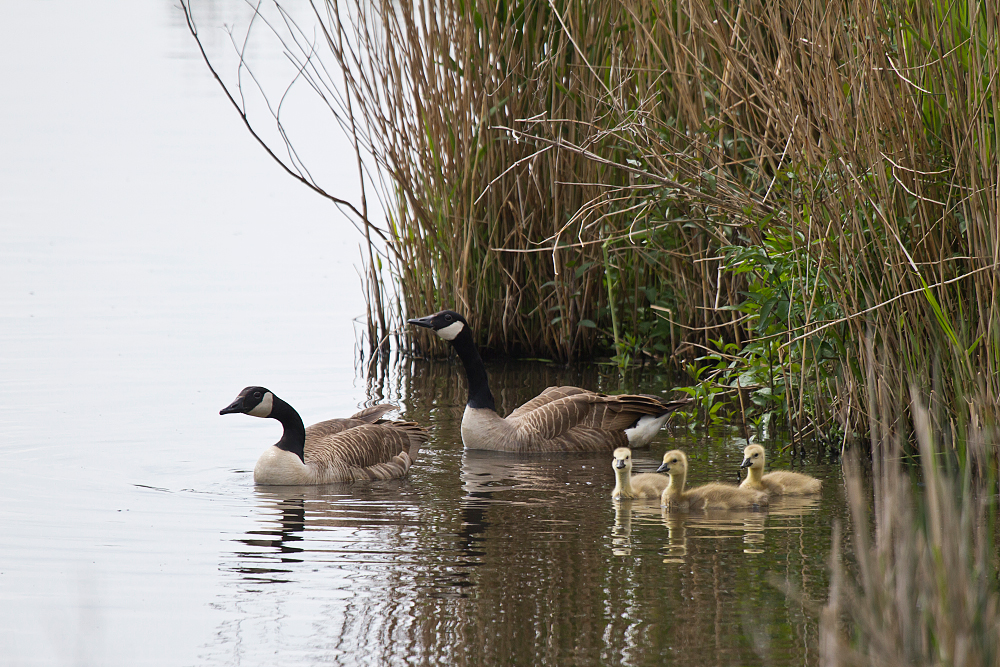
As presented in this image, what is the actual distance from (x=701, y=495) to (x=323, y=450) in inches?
100

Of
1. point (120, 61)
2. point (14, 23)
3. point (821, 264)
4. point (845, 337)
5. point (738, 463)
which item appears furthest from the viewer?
point (14, 23)

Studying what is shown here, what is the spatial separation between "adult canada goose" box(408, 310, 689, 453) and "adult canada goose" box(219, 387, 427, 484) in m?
0.71

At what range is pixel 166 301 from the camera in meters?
14.1

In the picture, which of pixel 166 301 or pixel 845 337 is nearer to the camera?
pixel 845 337

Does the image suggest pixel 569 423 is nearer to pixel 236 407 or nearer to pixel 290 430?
pixel 290 430

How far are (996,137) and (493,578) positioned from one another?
355 centimetres

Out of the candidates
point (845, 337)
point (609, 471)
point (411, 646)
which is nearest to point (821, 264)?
point (845, 337)

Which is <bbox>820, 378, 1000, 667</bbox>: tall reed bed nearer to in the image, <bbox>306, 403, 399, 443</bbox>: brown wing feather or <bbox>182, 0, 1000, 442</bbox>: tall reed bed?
<bbox>182, 0, 1000, 442</bbox>: tall reed bed

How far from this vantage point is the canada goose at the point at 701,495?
7.73 meters

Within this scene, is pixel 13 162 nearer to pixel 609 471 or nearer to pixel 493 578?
pixel 609 471

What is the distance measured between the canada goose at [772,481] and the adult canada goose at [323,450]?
2338mm

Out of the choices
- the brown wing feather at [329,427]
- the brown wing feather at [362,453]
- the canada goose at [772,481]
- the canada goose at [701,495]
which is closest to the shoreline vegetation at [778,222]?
the canada goose at [772,481]

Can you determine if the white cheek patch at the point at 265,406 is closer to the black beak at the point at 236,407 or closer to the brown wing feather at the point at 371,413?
the black beak at the point at 236,407

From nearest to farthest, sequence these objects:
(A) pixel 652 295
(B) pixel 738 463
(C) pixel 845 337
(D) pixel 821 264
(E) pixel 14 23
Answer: (D) pixel 821 264
(C) pixel 845 337
(B) pixel 738 463
(A) pixel 652 295
(E) pixel 14 23
